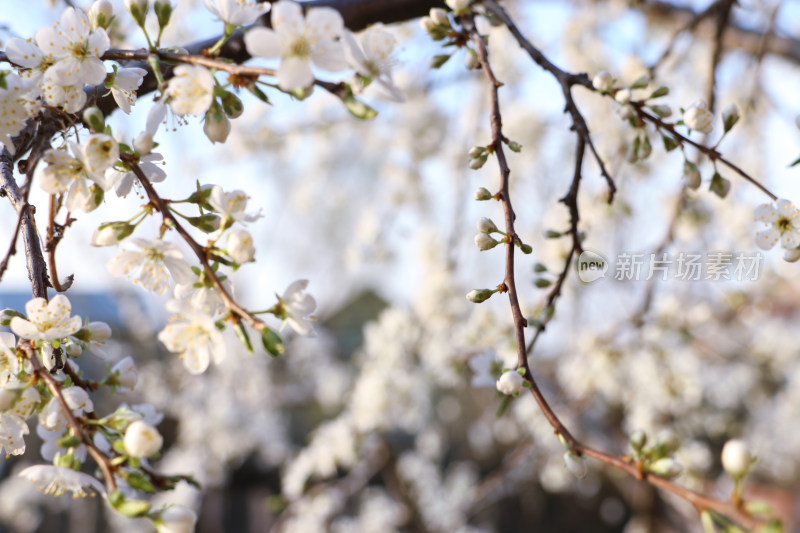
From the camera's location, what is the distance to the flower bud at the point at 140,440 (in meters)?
0.54

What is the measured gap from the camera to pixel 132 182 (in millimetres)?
673

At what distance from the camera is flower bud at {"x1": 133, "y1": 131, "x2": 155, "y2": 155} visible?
610 mm

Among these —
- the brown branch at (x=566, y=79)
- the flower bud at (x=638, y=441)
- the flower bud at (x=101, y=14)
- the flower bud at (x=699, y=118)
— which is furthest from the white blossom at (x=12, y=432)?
the flower bud at (x=699, y=118)

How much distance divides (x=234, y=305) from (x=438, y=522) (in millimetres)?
3100

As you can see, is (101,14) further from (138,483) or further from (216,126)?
(138,483)

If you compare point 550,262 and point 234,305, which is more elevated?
point 234,305

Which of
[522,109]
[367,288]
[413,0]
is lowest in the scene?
[367,288]

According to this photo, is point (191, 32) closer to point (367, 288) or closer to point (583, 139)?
point (583, 139)

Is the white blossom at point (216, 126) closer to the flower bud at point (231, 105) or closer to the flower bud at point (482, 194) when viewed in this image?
the flower bud at point (231, 105)

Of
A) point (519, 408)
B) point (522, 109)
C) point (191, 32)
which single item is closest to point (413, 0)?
point (522, 109)

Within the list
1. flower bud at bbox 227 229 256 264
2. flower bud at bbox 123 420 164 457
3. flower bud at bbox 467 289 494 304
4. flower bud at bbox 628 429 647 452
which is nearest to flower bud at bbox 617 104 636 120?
flower bud at bbox 467 289 494 304

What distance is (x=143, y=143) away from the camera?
612 mm

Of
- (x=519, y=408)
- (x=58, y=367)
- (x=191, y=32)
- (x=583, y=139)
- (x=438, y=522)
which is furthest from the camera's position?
(x=438, y=522)

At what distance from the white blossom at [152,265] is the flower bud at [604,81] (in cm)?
57
